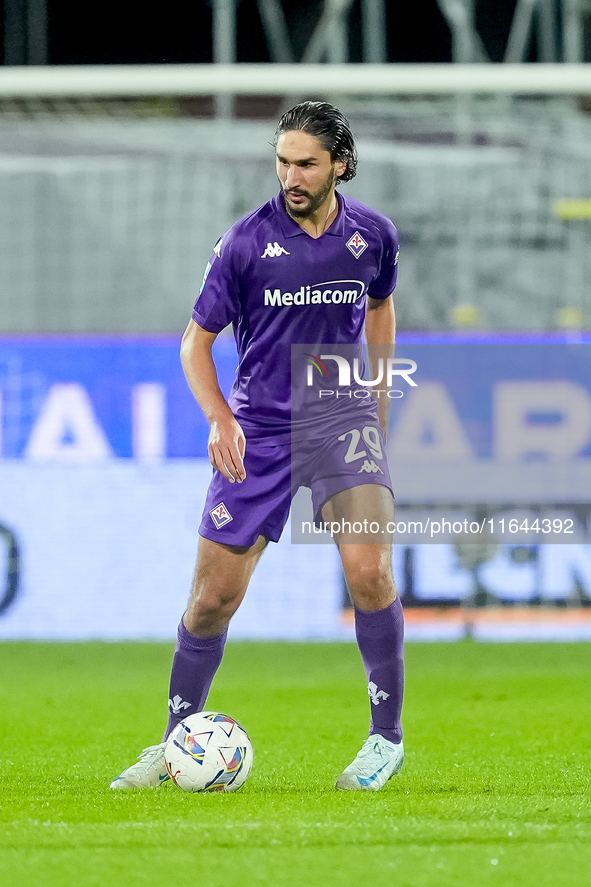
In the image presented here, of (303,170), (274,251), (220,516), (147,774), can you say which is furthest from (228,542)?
(303,170)

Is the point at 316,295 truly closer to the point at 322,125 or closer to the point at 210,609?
the point at 322,125

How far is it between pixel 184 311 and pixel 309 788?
5986mm

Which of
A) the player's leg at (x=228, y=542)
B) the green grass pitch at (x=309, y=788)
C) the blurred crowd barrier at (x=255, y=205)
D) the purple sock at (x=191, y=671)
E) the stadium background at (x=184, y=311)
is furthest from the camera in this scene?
the blurred crowd barrier at (x=255, y=205)

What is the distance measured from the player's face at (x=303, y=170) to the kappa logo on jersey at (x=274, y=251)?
11 cm

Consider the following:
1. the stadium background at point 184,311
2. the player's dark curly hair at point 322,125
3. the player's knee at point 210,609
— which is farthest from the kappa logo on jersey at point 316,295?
the stadium background at point 184,311

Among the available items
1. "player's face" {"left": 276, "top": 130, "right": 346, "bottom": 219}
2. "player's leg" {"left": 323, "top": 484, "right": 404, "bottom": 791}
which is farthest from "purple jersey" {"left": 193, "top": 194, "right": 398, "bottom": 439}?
"player's leg" {"left": 323, "top": 484, "right": 404, "bottom": 791}

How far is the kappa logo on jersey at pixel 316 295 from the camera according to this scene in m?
3.59

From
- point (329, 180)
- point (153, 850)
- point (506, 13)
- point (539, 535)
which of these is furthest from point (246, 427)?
point (506, 13)

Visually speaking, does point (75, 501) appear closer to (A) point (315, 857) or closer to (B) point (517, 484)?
(B) point (517, 484)

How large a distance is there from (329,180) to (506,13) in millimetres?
9565

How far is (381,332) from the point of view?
3920 millimetres

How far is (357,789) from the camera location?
3430 mm

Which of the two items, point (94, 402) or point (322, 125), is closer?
point (322, 125)

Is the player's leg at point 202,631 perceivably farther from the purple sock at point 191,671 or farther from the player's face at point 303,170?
the player's face at point 303,170
